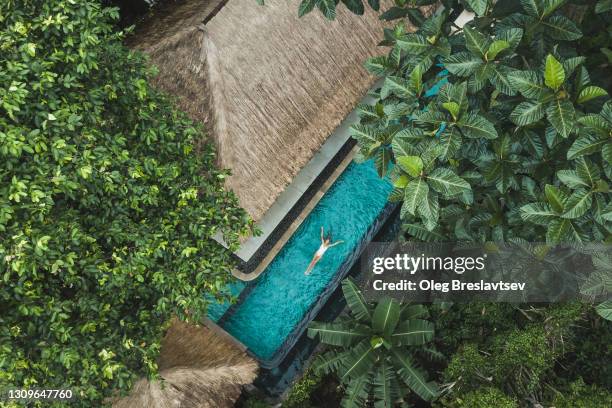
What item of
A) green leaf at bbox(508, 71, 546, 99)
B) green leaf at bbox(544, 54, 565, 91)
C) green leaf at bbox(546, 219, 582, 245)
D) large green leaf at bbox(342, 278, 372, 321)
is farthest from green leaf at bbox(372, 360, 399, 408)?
green leaf at bbox(544, 54, 565, 91)

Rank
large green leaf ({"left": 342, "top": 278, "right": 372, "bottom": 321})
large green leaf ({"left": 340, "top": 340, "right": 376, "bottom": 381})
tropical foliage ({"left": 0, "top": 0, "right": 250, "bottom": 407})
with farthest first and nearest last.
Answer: large green leaf ({"left": 342, "top": 278, "right": 372, "bottom": 321})
large green leaf ({"left": 340, "top": 340, "right": 376, "bottom": 381})
tropical foliage ({"left": 0, "top": 0, "right": 250, "bottom": 407})

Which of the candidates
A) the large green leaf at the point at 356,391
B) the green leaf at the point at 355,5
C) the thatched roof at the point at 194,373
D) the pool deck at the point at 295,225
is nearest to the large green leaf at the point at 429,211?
→ the green leaf at the point at 355,5

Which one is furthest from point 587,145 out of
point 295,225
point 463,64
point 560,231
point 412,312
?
point 295,225

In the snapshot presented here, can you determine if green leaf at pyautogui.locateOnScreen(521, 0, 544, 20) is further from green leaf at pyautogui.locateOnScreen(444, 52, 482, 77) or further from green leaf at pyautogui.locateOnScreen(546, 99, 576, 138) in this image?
green leaf at pyautogui.locateOnScreen(546, 99, 576, 138)

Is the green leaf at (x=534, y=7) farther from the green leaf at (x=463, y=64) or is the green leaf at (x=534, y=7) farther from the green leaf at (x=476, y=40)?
the green leaf at (x=463, y=64)

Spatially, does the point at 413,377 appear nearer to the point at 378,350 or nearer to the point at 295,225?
the point at 378,350

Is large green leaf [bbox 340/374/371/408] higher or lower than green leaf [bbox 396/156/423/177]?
lower

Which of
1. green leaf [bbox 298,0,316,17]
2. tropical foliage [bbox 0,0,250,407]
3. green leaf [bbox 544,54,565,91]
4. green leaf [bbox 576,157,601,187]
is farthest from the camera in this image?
green leaf [bbox 298,0,316,17]
